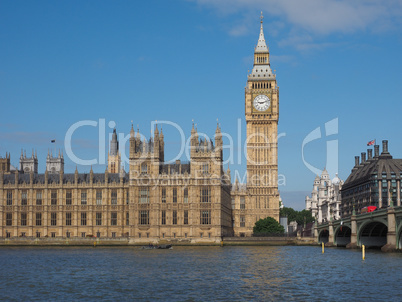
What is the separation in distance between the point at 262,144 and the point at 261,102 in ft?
37.0

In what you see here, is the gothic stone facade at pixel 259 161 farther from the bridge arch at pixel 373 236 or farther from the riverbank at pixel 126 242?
the bridge arch at pixel 373 236

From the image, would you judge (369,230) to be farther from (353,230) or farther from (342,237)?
(342,237)

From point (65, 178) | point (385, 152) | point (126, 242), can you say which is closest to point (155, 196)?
point (126, 242)

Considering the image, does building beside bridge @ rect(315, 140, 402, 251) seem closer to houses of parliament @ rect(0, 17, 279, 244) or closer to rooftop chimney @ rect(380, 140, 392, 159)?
rooftop chimney @ rect(380, 140, 392, 159)

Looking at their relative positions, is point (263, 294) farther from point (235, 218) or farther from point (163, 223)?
point (235, 218)

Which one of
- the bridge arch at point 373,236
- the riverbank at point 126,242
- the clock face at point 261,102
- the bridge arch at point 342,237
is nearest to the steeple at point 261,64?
the clock face at point 261,102

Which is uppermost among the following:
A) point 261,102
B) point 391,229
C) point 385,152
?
point 261,102

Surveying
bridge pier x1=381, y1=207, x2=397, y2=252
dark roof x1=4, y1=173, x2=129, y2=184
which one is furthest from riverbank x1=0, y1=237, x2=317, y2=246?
bridge pier x1=381, y1=207, x2=397, y2=252

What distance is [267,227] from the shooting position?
155 metres

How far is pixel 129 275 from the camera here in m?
66.8

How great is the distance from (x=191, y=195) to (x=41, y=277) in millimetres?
76877

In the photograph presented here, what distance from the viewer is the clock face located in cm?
17000

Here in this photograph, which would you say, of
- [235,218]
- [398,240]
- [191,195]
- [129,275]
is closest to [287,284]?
[129,275]

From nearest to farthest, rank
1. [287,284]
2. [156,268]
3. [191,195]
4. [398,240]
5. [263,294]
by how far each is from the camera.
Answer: [263,294] < [287,284] < [156,268] < [398,240] < [191,195]
